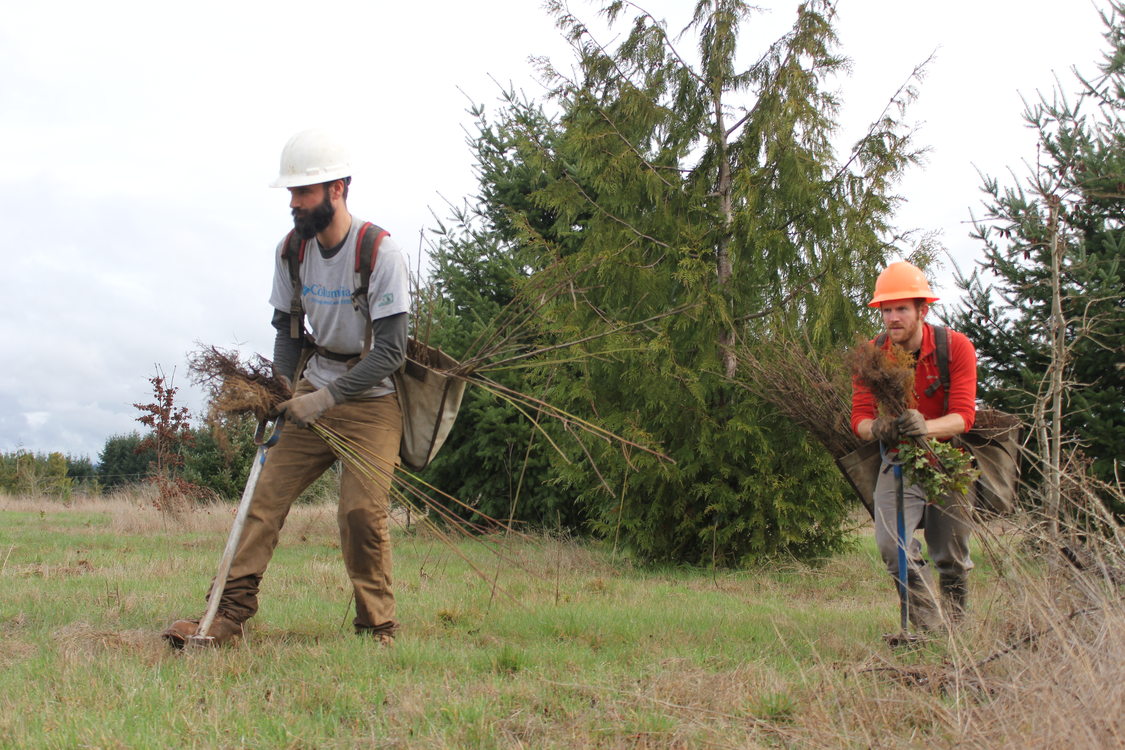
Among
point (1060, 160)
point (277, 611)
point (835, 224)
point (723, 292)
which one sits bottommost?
point (277, 611)

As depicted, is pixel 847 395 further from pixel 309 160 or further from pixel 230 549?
pixel 230 549

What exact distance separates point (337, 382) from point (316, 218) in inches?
31.6

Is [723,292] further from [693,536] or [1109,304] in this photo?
[1109,304]

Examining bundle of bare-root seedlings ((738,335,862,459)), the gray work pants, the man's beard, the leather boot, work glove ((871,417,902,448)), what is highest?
the man's beard

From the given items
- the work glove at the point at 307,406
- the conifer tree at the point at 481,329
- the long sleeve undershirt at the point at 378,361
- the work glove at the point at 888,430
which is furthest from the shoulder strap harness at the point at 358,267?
the conifer tree at the point at 481,329

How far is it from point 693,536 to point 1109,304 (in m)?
4.44

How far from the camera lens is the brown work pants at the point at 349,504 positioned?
4566mm

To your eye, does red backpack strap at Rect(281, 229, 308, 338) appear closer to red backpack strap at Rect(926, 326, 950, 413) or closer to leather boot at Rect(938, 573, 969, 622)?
red backpack strap at Rect(926, 326, 950, 413)

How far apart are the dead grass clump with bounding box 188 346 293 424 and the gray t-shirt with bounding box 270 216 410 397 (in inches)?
9.1

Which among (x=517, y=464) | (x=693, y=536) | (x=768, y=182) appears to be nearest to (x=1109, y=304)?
(x=768, y=182)

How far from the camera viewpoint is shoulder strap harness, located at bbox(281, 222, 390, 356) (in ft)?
14.9

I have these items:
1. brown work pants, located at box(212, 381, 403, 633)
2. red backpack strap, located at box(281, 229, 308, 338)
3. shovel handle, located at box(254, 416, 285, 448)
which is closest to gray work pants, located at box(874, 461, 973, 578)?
brown work pants, located at box(212, 381, 403, 633)

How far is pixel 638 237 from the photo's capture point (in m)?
8.55

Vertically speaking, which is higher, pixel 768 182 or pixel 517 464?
pixel 768 182
